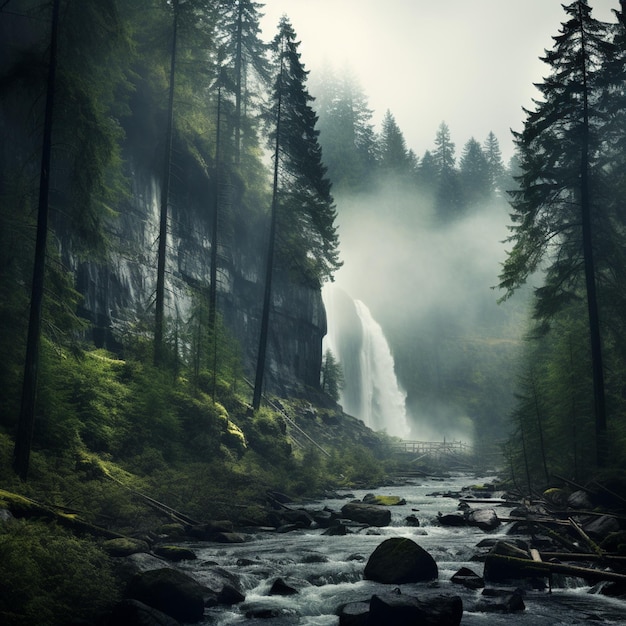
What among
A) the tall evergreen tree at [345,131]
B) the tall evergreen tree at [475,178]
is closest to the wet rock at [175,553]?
the tall evergreen tree at [345,131]

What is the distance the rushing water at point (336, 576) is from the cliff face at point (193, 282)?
13.1 meters

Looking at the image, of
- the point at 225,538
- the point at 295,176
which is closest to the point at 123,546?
the point at 225,538

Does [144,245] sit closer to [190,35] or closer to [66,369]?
[190,35]

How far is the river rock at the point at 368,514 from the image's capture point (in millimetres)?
16516

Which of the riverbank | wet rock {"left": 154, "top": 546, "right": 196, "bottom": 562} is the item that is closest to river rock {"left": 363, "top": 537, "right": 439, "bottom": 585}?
the riverbank

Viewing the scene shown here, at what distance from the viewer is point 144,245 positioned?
2752 cm

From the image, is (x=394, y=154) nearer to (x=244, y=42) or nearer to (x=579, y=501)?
(x=244, y=42)

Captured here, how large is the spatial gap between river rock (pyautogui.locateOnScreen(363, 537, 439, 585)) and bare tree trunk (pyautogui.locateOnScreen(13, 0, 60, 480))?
7.64 meters

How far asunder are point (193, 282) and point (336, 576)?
76.5 ft

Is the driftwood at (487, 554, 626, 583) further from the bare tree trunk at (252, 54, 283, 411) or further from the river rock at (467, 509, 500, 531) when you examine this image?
the bare tree trunk at (252, 54, 283, 411)

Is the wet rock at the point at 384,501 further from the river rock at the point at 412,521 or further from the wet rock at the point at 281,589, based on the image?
the wet rock at the point at 281,589

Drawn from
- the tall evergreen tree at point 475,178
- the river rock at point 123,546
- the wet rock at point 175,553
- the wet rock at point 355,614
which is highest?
the tall evergreen tree at point 475,178

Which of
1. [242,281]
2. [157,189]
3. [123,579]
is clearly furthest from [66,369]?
[242,281]

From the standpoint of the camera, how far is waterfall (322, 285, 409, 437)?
54531mm
